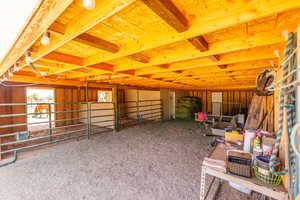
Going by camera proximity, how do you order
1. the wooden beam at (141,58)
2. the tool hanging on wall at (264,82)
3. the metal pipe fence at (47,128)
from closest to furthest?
the tool hanging on wall at (264,82)
the wooden beam at (141,58)
the metal pipe fence at (47,128)

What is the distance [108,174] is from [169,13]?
7.69 ft

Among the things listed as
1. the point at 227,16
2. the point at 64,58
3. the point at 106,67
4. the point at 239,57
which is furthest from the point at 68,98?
the point at 227,16

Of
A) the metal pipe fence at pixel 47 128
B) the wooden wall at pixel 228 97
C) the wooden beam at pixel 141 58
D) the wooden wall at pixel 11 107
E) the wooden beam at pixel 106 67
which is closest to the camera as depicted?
the wooden beam at pixel 141 58

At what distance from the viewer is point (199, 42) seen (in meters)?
1.37

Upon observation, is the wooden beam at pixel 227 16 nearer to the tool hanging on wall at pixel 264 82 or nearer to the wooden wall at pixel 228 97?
the tool hanging on wall at pixel 264 82

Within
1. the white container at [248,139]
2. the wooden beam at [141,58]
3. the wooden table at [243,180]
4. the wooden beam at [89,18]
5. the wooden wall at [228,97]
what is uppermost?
the wooden beam at [141,58]

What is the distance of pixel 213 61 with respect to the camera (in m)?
2.03

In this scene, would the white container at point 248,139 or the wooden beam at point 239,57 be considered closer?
the white container at point 248,139

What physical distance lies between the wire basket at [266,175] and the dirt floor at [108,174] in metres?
0.85

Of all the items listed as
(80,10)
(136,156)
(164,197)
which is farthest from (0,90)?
(164,197)

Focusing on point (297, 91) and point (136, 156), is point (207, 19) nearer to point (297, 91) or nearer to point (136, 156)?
point (297, 91)

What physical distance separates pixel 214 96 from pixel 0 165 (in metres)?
9.65

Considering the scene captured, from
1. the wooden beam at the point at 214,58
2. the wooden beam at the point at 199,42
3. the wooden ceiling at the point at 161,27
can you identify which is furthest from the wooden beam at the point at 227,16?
the wooden beam at the point at 214,58

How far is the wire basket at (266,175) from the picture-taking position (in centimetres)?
94
